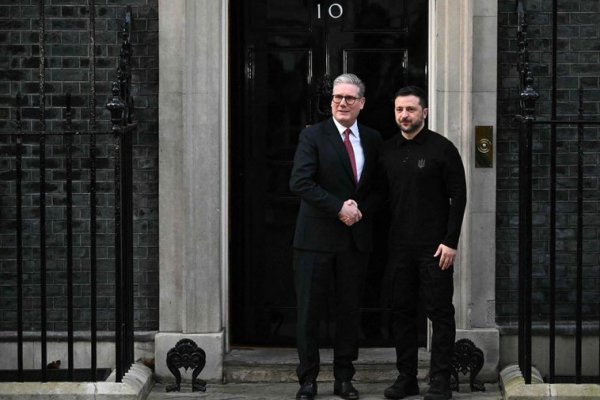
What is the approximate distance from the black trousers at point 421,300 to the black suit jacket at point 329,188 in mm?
259

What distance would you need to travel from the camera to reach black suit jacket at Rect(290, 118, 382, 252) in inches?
301

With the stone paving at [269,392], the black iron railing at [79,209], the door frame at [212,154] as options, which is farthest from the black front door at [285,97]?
the black iron railing at [79,209]

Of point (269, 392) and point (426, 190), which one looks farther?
point (269, 392)

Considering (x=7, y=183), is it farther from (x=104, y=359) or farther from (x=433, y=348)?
(x=433, y=348)

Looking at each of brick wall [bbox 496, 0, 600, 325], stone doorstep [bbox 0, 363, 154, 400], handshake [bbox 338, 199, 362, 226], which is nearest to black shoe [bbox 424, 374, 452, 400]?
brick wall [bbox 496, 0, 600, 325]

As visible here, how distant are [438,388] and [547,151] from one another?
5.58 ft

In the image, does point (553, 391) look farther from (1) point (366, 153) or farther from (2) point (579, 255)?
(1) point (366, 153)

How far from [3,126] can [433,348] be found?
297cm

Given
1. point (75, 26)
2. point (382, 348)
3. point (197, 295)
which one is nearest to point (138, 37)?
point (75, 26)

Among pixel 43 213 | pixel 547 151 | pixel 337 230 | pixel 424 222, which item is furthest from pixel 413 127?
pixel 43 213

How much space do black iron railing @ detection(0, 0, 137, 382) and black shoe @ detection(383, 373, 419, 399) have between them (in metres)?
1.55

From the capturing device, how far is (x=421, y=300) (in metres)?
7.77

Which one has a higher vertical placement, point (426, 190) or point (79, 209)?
point (426, 190)

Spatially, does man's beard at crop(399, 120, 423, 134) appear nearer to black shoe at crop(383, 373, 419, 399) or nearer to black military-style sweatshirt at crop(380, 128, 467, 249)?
black military-style sweatshirt at crop(380, 128, 467, 249)
